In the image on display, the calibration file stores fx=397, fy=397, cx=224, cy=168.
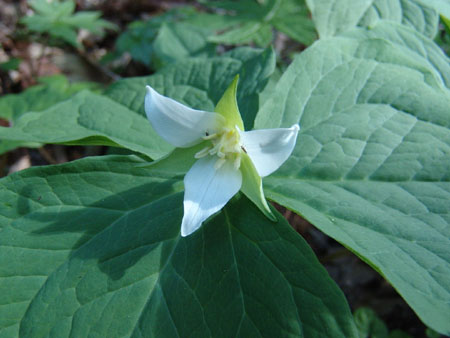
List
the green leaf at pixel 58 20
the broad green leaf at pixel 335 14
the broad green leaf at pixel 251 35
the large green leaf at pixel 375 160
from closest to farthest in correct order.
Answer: the large green leaf at pixel 375 160 < the broad green leaf at pixel 335 14 < the broad green leaf at pixel 251 35 < the green leaf at pixel 58 20

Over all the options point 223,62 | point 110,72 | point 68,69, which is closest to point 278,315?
point 223,62

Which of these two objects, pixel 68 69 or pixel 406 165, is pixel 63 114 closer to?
pixel 406 165

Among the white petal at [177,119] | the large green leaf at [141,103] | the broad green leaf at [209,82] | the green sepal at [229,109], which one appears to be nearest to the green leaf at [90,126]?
the large green leaf at [141,103]

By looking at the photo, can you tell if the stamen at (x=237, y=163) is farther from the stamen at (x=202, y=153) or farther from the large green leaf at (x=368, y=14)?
the large green leaf at (x=368, y=14)

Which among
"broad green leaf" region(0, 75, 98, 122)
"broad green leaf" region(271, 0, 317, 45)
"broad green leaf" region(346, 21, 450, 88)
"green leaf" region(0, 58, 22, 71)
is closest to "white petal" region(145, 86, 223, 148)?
"broad green leaf" region(346, 21, 450, 88)

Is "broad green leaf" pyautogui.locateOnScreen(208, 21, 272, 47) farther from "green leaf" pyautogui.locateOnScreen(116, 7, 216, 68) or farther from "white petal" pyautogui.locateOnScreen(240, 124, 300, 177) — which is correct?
"white petal" pyautogui.locateOnScreen(240, 124, 300, 177)

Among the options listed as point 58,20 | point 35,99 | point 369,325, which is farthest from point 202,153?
point 58,20
